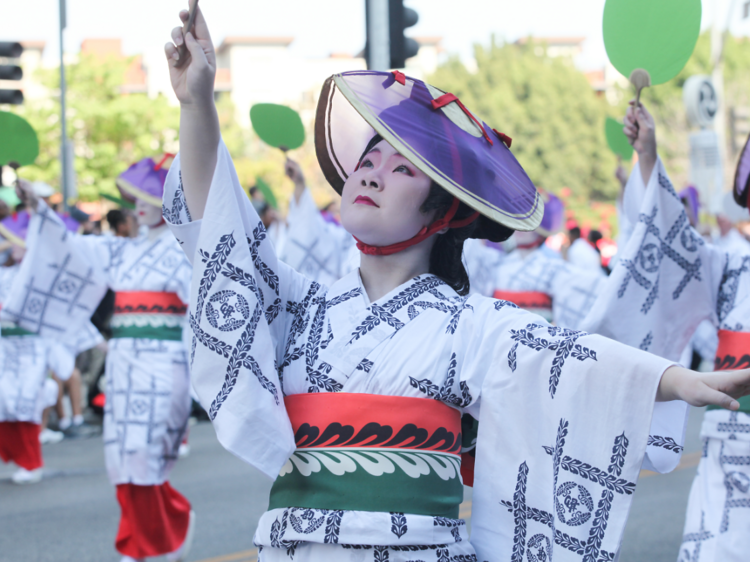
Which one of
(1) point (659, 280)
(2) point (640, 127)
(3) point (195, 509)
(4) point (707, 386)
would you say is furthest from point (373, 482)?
(3) point (195, 509)

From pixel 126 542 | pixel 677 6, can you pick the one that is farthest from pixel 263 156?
pixel 677 6

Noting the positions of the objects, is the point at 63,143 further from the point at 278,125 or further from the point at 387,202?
the point at 387,202

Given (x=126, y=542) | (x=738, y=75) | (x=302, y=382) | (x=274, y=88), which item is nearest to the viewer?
(x=302, y=382)

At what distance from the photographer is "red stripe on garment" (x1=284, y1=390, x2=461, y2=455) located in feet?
5.88

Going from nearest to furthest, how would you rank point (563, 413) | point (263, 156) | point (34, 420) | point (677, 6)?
point (563, 413) < point (677, 6) < point (34, 420) < point (263, 156)

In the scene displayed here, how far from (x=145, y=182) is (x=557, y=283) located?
3.69 metres

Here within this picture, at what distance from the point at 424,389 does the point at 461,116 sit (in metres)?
0.63

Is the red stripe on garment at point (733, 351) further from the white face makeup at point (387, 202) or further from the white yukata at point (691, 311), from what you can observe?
the white face makeup at point (387, 202)

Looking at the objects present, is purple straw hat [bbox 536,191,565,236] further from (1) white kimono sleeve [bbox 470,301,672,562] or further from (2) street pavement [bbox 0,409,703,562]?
(1) white kimono sleeve [bbox 470,301,672,562]

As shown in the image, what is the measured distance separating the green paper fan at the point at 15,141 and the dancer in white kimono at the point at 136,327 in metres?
0.30

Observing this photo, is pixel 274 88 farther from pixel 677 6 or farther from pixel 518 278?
pixel 677 6

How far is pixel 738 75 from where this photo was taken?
2739 cm

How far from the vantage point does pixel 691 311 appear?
3104 millimetres

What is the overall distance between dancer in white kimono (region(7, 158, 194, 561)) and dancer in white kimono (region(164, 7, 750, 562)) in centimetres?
275
